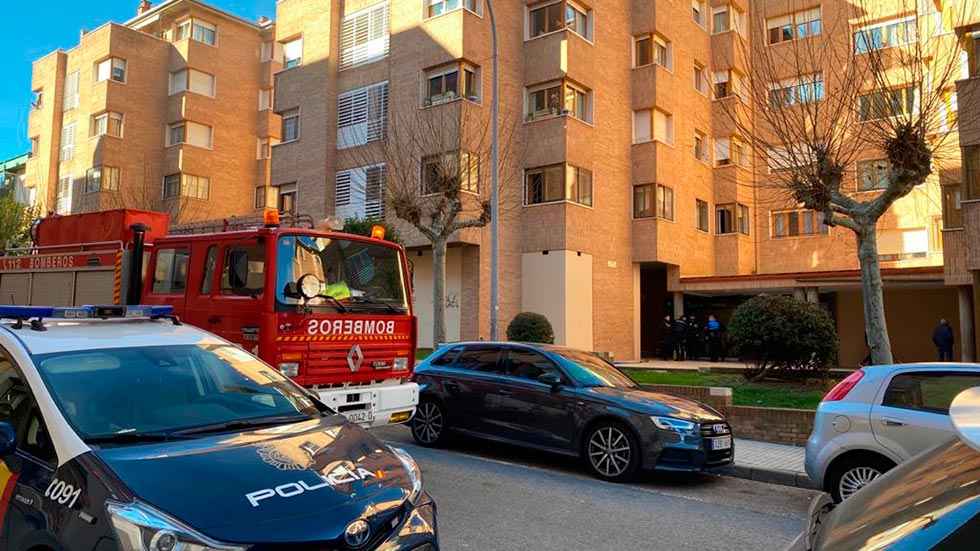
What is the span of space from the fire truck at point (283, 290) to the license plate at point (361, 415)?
10 millimetres

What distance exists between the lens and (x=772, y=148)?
1287 cm

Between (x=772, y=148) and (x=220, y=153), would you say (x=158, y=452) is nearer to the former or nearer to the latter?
(x=772, y=148)

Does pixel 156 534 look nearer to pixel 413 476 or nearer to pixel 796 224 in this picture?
pixel 413 476

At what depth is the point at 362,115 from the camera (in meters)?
25.3

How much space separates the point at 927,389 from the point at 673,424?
8.12 ft

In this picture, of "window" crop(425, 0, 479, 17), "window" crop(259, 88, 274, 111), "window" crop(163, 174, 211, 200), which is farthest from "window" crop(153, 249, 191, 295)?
"window" crop(259, 88, 274, 111)

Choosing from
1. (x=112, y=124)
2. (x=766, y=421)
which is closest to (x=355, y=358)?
(x=766, y=421)

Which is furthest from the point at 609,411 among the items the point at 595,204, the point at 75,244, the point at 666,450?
the point at 595,204

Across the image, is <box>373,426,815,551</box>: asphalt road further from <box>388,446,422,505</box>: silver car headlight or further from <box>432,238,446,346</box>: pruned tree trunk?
<box>432,238,446,346</box>: pruned tree trunk

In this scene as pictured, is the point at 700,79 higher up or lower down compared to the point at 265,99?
lower down

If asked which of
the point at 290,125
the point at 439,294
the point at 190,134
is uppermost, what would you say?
the point at 190,134

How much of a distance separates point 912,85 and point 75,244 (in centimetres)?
1297

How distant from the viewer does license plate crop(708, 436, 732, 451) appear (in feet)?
25.9

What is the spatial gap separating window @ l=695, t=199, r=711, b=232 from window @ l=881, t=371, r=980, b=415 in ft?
75.5
